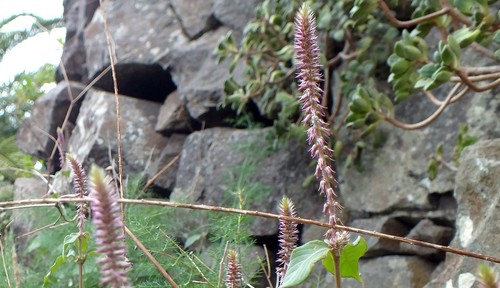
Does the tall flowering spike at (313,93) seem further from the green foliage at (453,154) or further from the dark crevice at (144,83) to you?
the dark crevice at (144,83)

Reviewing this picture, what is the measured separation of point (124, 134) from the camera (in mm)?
4207

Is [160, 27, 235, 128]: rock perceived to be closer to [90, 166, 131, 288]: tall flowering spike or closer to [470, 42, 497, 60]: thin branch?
[470, 42, 497, 60]: thin branch

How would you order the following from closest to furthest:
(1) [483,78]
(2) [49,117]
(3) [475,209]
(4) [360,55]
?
(3) [475,209] < (1) [483,78] < (4) [360,55] < (2) [49,117]

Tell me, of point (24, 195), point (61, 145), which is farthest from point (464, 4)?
point (24, 195)

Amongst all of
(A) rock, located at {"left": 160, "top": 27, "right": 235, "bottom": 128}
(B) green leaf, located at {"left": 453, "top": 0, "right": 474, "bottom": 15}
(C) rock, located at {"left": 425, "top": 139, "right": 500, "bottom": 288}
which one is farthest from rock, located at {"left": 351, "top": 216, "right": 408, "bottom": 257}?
(A) rock, located at {"left": 160, "top": 27, "right": 235, "bottom": 128}

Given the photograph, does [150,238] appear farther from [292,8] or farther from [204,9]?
[204,9]

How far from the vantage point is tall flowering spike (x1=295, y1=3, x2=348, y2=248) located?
0.88 metres

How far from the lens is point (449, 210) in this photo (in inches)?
112

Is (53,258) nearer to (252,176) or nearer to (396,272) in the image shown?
(252,176)

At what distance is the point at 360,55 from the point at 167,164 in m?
1.37

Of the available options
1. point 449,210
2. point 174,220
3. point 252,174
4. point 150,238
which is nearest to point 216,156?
point 252,174

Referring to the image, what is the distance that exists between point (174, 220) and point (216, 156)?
583mm

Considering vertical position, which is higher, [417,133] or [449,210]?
[417,133]

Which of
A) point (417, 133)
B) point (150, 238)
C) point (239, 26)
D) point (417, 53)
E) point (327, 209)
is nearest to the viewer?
point (327, 209)
